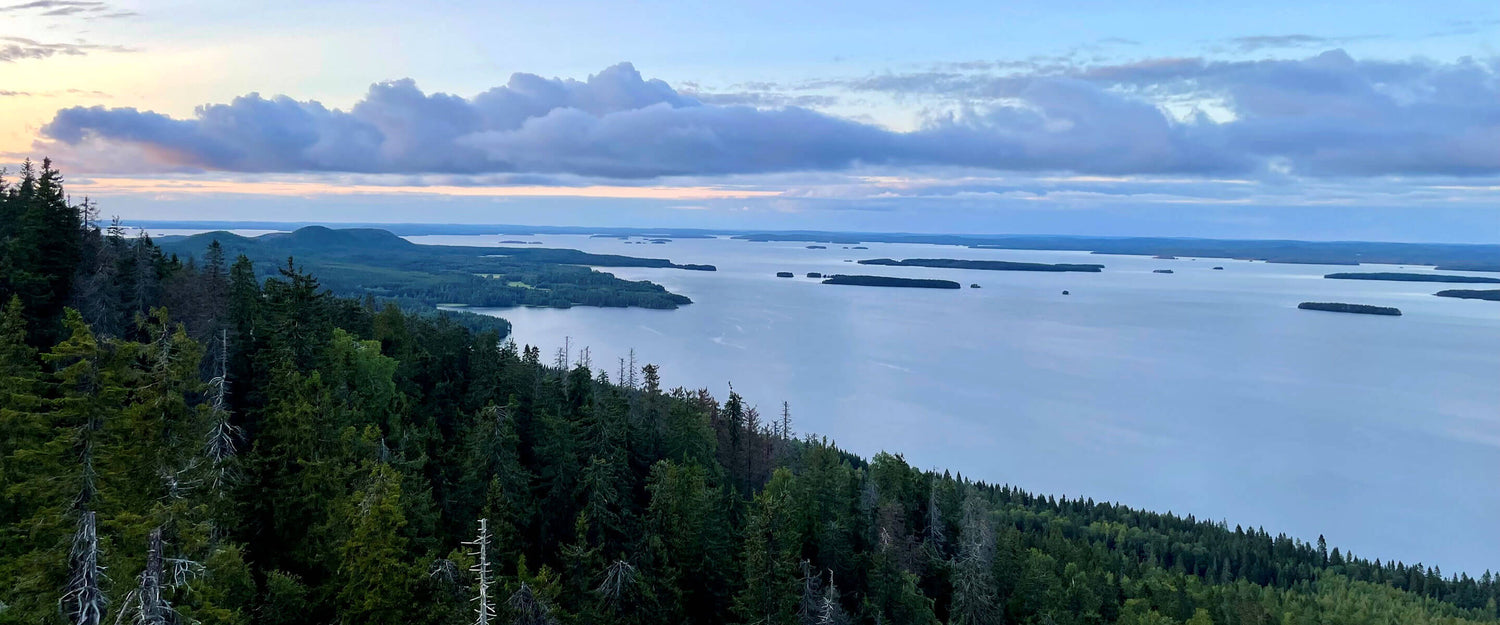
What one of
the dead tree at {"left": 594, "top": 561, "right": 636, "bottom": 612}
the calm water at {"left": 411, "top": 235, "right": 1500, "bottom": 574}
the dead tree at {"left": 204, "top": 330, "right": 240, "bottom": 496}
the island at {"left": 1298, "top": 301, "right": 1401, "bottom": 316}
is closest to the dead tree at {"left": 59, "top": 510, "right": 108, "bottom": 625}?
the dead tree at {"left": 204, "top": 330, "right": 240, "bottom": 496}

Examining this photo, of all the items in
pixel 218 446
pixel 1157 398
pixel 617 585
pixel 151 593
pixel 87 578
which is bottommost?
pixel 1157 398

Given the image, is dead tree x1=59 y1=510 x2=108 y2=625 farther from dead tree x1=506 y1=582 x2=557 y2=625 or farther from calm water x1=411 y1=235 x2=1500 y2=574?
calm water x1=411 y1=235 x2=1500 y2=574

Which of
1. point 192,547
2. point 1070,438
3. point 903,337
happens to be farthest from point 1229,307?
point 192,547

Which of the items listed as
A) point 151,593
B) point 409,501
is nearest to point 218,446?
point 409,501

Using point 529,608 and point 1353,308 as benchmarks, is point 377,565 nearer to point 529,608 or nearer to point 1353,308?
point 529,608

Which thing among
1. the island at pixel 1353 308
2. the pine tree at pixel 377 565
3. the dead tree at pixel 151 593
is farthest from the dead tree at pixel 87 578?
the island at pixel 1353 308

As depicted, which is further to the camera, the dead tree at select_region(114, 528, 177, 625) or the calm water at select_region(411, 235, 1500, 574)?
the calm water at select_region(411, 235, 1500, 574)
